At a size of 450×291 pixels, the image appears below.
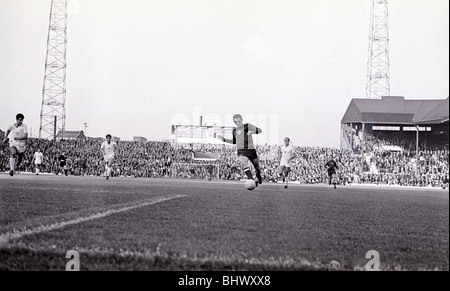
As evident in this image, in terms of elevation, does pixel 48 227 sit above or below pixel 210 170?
below

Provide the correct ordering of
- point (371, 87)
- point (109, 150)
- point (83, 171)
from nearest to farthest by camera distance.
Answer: point (371, 87), point (109, 150), point (83, 171)

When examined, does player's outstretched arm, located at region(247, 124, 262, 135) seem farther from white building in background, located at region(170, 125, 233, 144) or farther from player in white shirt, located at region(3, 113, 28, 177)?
player in white shirt, located at region(3, 113, 28, 177)

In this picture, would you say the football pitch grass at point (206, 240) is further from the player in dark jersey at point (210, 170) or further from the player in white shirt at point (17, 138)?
the player in dark jersey at point (210, 170)

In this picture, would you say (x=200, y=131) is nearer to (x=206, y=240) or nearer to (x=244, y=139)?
(x=244, y=139)

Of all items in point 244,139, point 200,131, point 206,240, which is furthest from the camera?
point 244,139

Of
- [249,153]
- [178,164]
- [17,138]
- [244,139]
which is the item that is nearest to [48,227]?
[244,139]

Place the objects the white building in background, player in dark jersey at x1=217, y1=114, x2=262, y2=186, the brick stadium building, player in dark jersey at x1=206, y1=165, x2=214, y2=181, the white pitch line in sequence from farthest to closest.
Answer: player in dark jersey at x1=206, y1=165, x2=214, y2=181 < the white building in background < player in dark jersey at x1=217, y1=114, x2=262, y2=186 < the brick stadium building < the white pitch line

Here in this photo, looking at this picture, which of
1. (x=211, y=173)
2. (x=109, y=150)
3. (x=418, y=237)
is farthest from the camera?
(x=211, y=173)

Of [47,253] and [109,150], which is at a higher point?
[109,150]

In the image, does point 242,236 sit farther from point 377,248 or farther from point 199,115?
point 199,115

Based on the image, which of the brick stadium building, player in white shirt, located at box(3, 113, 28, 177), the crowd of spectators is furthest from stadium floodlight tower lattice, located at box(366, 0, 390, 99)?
the crowd of spectators
